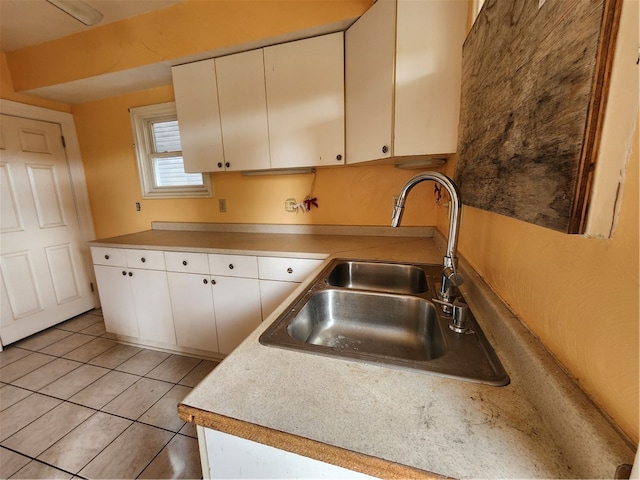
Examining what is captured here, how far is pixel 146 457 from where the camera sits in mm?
1276

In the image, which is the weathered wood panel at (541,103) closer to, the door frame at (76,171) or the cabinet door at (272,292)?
the cabinet door at (272,292)

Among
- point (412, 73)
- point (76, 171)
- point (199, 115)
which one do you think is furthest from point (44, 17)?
point (412, 73)

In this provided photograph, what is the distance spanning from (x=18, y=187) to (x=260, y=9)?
2.61 m

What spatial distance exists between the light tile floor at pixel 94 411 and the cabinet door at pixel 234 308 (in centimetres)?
34

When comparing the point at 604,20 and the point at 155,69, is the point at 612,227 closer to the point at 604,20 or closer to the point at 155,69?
the point at 604,20

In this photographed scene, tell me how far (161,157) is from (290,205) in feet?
4.61

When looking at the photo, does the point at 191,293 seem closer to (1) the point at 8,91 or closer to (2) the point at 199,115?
(2) the point at 199,115

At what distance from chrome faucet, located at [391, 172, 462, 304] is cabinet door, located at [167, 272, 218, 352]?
152cm

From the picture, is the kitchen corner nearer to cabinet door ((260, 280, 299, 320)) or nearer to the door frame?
cabinet door ((260, 280, 299, 320))

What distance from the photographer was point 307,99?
1629mm

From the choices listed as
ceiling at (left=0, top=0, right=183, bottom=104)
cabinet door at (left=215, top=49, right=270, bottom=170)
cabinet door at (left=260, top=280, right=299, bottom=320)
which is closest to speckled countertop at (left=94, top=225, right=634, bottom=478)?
cabinet door at (left=260, top=280, right=299, bottom=320)

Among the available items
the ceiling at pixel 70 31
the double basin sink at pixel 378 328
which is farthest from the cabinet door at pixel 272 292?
the ceiling at pixel 70 31

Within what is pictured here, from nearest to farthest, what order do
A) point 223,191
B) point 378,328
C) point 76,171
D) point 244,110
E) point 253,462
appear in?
point 253,462 → point 378,328 → point 244,110 → point 223,191 → point 76,171

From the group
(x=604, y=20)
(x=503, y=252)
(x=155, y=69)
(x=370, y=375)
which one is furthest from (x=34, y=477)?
(x=155, y=69)
